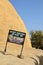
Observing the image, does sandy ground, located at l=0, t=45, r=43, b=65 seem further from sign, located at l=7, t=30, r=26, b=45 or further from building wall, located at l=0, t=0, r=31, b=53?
building wall, located at l=0, t=0, r=31, b=53

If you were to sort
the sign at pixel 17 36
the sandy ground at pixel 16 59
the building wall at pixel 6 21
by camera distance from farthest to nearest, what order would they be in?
the building wall at pixel 6 21, the sign at pixel 17 36, the sandy ground at pixel 16 59

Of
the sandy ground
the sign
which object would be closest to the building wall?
the sandy ground

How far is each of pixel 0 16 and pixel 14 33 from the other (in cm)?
610

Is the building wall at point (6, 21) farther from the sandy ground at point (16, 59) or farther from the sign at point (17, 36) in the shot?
the sign at point (17, 36)

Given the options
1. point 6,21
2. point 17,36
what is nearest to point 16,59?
point 17,36

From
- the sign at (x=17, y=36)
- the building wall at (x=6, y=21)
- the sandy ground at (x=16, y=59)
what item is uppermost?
the building wall at (x=6, y=21)

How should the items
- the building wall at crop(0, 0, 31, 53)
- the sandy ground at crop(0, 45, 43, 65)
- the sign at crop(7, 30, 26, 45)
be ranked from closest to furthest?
1. the sandy ground at crop(0, 45, 43, 65)
2. the sign at crop(7, 30, 26, 45)
3. the building wall at crop(0, 0, 31, 53)

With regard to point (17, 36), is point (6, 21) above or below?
above

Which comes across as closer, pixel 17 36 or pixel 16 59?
pixel 16 59

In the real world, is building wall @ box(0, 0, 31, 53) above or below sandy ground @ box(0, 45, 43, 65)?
above

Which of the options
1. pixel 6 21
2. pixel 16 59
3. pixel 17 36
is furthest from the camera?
pixel 6 21

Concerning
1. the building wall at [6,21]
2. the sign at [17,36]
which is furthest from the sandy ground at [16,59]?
the building wall at [6,21]

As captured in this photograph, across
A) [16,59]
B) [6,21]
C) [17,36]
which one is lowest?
[16,59]

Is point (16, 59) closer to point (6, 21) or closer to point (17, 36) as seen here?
point (17, 36)
